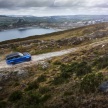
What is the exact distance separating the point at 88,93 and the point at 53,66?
16517mm

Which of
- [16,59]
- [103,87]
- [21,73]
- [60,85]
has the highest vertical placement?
[103,87]

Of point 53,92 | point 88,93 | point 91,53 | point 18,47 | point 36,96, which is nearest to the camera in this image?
point 88,93

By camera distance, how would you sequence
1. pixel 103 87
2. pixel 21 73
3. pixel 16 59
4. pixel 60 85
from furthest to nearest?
1. pixel 16 59
2. pixel 21 73
3. pixel 60 85
4. pixel 103 87

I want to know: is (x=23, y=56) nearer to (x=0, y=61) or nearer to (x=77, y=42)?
(x=0, y=61)

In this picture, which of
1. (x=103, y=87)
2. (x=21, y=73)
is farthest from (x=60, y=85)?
(x=21, y=73)

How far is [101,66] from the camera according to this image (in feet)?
83.6

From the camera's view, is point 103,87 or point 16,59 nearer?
point 103,87

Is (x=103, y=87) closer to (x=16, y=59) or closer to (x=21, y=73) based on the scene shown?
(x=21, y=73)

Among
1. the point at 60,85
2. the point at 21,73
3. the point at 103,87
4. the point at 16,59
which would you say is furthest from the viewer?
the point at 16,59

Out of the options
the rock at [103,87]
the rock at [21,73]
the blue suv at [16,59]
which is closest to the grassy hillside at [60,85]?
the rock at [103,87]

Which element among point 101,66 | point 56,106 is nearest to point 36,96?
point 56,106

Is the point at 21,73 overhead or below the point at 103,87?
below

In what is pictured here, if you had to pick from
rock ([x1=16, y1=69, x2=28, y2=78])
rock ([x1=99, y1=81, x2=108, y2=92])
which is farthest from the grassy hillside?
rock ([x1=16, y1=69, x2=28, y2=78])

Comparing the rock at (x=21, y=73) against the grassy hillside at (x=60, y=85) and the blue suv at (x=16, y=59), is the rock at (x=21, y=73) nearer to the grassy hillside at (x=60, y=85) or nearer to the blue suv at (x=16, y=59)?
the grassy hillside at (x=60, y=85)
